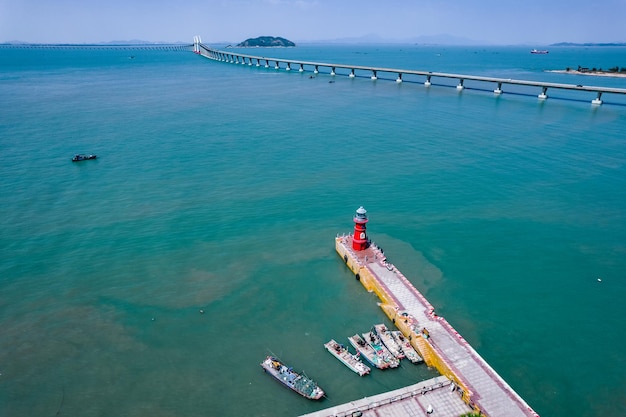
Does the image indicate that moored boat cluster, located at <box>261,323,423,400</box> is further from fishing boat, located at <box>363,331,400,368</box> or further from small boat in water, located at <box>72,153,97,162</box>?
small boat in water, located at <box>72,153,97,162</box>

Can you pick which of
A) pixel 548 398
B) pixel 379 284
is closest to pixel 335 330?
pixel 379 284

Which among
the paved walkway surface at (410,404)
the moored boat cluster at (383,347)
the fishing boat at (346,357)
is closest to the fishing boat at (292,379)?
the paved walkway surface at (410,404)

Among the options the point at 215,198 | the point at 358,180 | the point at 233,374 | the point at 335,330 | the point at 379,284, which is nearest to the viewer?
the point at 233,374

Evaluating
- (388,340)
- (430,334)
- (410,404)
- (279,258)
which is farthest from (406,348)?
(279,258)

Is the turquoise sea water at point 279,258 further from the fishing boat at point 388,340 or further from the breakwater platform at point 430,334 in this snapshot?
the breakwater platform at point 430,334

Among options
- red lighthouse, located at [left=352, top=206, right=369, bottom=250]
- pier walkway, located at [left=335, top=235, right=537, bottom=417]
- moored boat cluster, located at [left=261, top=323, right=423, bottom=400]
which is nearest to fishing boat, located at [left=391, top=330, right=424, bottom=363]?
moored boat cluster, located at [left=261, top=323, right=423, bottom=400]

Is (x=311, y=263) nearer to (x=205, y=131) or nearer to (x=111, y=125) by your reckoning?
(x=205, y=131)
